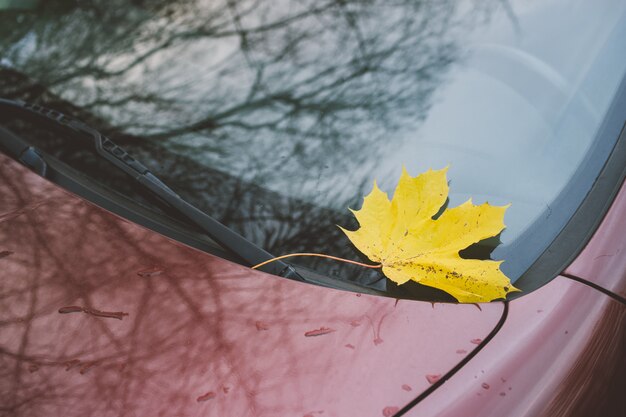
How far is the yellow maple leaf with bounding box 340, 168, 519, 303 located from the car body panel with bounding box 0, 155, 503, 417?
6 cm

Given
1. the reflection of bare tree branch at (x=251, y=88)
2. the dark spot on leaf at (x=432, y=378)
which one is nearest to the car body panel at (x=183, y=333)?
the dark spot on leaf at (x=432, y=378)

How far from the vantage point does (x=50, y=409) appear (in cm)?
95

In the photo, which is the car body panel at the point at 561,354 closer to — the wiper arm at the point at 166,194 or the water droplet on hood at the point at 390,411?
the water droplet on hood at the point at 390,411

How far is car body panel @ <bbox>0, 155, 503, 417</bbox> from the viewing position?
→ 3.21 feet

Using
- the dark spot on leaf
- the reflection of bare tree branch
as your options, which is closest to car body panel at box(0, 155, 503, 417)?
the dark spot on leaf

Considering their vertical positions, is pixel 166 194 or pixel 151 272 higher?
pixel 166 194

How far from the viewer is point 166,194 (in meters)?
1.34

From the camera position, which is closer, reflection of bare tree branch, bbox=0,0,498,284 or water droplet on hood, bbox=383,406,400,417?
water droplet on hood, bbox=383,406,400,417

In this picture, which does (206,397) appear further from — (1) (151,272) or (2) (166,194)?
(2) (166,194)

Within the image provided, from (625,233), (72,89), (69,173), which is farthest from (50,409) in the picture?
(625,233)

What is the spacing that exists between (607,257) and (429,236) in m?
0.38

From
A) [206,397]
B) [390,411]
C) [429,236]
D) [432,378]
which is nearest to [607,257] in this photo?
[429,236]

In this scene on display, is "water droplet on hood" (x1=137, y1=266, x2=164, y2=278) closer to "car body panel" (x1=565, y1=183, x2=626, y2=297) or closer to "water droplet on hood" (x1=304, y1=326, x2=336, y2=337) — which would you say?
"water droplet on hood" (x1=304, y1=326, x2=336, y2=337)

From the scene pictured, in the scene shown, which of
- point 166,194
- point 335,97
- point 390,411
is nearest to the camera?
point 390,411
